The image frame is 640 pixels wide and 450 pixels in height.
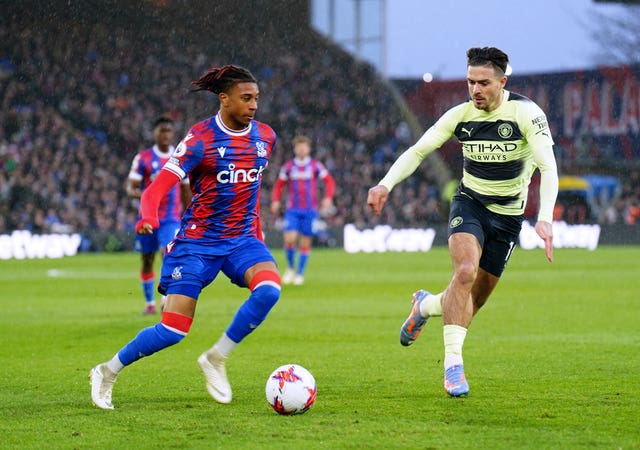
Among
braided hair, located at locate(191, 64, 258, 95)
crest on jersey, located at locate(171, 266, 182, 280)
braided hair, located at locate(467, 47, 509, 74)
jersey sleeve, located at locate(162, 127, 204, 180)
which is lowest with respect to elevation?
crest on jersey, located at locate(171, 266, 182, 280)

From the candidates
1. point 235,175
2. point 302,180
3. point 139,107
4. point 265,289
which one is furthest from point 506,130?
point 139,107

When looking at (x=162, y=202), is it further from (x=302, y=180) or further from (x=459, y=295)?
(x=459, y=295)

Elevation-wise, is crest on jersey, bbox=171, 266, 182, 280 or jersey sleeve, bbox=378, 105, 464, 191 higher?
jersey sleeve, bbox=378, 105, 464, 191

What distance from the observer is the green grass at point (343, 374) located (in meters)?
5.91

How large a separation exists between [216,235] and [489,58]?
221 cm

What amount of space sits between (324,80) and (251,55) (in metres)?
3.40

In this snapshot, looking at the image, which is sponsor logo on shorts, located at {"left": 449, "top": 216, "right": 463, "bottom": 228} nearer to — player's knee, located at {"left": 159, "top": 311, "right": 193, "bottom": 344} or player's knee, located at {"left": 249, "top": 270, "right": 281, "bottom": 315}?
player's knee, located at {"left": 249, "top": 270, "right": 281, "bottom": 315}

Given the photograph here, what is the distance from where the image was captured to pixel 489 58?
7.50 meters

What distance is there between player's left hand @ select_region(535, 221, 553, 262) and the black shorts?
0.67 metres

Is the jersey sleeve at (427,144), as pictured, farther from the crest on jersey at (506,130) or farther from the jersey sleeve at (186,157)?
the jersey sleeve at (186,157)

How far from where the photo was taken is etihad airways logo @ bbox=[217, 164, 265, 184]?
23.5 ft

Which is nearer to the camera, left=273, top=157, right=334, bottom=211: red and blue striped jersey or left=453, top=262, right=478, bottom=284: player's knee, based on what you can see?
left=453, top=262, right=478, bottom=284: player's knee

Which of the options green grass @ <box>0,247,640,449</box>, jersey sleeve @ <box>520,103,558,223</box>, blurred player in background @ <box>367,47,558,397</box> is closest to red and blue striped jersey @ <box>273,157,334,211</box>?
green grass @ <box>0,247,640,449</box>

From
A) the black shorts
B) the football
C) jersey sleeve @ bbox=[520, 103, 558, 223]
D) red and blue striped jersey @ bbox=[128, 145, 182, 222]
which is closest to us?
the football
